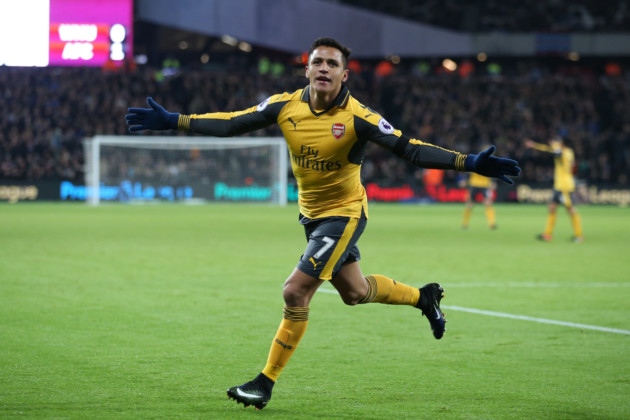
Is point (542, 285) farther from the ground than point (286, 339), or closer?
closer

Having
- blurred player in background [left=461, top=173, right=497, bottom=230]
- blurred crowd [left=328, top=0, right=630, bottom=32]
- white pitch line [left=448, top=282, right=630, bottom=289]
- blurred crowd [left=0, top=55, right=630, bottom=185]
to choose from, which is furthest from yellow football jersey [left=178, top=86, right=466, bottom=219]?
blurred crowd [left=328, top=0, right=630, bottom=32]

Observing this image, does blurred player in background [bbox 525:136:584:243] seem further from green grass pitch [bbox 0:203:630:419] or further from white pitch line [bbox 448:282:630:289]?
white pitch line [bbox 448:282:630:289]

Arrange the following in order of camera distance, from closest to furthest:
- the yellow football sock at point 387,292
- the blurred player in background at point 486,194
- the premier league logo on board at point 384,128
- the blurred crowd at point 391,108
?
1. the premier league logo on board at point 384,128
2. the yellow football sock at point 387,292
3. the blurred player in background at point 486,194
4. the blurred crowd at point 391,108

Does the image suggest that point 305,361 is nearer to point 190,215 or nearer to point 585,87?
point 190,215

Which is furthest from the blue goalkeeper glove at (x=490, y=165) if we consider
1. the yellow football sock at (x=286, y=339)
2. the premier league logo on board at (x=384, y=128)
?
the yellow football sock at (x=286, y=339)

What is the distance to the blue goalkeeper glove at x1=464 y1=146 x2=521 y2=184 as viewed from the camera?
6215 millimetres

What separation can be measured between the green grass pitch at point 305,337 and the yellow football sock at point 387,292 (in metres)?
0.53

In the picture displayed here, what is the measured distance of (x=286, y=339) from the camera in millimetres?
6352

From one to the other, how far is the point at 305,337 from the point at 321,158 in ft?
9.14

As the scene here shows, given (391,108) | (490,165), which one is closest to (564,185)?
(490,165)

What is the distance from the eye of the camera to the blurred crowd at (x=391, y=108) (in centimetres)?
4144

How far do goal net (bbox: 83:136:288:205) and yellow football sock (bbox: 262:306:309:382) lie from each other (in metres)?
31.2

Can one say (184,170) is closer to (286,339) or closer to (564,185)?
(564,185)

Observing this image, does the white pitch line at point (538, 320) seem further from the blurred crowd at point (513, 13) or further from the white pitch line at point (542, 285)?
the blurred crowd at point (513, 13)
